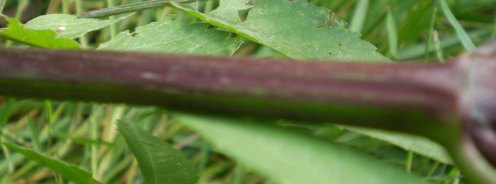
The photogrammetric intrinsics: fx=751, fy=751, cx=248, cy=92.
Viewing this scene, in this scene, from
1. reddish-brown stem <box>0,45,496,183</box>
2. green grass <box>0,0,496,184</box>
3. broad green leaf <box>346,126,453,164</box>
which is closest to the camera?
reddish-brown stem <box>0,45,496,183</box>

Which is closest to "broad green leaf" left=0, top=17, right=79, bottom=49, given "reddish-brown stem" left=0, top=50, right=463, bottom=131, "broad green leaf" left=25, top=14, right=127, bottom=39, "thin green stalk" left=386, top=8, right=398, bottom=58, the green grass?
"broad green leaf" left=25, top=14, right=127, bottom=39

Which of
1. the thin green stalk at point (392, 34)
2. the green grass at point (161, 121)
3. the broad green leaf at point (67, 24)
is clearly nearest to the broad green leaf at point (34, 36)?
the broad green leaf at point (67, 24)

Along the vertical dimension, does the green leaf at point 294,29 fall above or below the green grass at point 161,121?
above

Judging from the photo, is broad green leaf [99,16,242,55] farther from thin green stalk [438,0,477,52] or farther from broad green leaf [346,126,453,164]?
thin green stalk [438,0,477,52]

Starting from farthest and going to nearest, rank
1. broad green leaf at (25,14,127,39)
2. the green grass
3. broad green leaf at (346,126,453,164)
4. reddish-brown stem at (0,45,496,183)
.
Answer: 1. the green grass
2. broad green leaf at (25,14,127,39)
3. broad green leaf at (346,126,453,164)
4. reddish-brown stem at (0,45,496,183)

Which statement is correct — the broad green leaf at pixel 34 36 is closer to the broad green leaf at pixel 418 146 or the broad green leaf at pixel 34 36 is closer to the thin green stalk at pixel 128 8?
the thin green stalk at pixel 128 8

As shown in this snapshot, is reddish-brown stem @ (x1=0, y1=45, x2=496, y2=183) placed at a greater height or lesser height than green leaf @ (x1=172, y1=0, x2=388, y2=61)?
greater

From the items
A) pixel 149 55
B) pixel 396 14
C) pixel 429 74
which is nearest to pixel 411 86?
pixel 429 74
